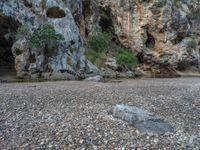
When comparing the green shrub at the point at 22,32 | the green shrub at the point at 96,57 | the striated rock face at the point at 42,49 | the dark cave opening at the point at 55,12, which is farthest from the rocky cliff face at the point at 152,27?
the green shrub at the point at 22,32

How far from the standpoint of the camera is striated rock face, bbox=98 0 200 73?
71.1 meters

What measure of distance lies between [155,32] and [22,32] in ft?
124

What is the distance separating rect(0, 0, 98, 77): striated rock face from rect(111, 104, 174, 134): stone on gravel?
31561 millimetres

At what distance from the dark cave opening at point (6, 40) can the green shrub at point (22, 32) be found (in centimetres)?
307

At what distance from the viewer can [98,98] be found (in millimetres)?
17859

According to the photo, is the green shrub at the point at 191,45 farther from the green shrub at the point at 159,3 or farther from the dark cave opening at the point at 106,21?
the dark cave opening at the point at 106,21

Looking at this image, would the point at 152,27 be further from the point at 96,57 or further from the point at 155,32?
the point at 96,57

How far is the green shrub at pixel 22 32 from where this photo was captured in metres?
44.2

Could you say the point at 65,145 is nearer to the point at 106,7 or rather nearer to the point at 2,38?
the point at 2,38

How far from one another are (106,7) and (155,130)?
64.8m

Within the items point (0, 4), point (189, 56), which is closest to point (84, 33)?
point (0, 4)

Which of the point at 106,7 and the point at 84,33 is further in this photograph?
the point at 106,7

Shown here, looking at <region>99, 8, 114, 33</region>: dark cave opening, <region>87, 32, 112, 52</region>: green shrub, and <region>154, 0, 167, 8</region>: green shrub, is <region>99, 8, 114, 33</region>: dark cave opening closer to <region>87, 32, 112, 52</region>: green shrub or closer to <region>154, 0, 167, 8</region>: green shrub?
<region>154, 0, 167, 8</region>: green shrub

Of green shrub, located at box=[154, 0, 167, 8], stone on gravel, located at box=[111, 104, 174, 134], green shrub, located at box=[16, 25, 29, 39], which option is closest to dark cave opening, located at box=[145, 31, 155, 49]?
green shrub, located at box=[154, 0, 167, 8]
